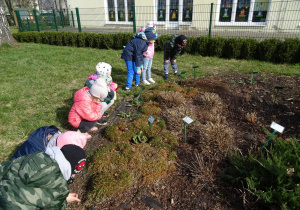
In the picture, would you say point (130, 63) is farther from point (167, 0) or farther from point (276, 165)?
point (167, 0)

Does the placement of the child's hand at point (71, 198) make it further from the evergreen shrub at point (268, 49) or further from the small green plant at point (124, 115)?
the evergreen shrub at point (268, 49)

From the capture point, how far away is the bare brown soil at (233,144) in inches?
76.8

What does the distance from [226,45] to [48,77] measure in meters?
6.08

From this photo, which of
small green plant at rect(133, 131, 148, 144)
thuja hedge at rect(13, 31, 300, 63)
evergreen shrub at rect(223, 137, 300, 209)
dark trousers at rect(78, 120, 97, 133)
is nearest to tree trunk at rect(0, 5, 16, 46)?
thuja hedge at rect(13, 31, 300, 63)

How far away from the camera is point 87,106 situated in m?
2.83

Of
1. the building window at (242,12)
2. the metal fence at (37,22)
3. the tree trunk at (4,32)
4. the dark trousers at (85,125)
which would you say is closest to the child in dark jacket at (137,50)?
the dark trousers at (85,125)

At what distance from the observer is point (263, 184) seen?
1871 millimetres

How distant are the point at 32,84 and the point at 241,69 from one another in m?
5.81

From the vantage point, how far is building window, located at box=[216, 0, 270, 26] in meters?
10.8

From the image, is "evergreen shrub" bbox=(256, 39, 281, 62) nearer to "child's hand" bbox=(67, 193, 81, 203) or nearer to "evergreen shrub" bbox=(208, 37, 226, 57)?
"evergreen shrub" bbox=(208, 37, 226, 57)

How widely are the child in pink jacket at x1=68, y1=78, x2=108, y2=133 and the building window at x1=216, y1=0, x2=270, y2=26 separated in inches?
425

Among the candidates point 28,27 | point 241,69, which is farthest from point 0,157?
point 28,27

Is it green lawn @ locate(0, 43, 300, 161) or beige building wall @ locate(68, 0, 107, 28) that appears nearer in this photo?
green lawn @ locate(0, 43, 300, 161)

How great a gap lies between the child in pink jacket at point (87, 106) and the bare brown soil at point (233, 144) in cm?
29
